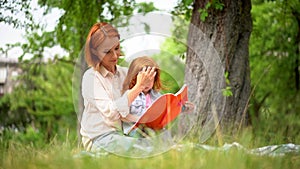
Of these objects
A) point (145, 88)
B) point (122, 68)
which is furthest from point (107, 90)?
point (145, 88)

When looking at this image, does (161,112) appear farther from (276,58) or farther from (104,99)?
(276,58)

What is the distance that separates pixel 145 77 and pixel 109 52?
12.8 inches

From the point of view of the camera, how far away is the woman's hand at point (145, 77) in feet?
9.07

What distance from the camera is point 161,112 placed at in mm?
2760

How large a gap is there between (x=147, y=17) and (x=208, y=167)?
3.30 ft

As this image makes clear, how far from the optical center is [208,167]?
97.8 inches

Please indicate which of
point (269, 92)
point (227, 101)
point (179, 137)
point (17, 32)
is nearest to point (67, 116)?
point (269, 92)

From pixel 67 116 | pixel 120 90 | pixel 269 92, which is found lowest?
pixel 67 116

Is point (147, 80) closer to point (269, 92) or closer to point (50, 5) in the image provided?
point (50, 5)

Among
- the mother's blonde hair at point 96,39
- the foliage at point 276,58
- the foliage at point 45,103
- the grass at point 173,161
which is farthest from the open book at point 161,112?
the foliage at point 45,103

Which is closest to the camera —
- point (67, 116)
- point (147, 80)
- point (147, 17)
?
point (147, 80)

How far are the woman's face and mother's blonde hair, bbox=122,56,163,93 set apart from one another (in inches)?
5.9

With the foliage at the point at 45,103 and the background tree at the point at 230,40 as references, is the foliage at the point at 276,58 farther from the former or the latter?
the foliage at the point at 45,103

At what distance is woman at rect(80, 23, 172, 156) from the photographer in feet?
9.23
